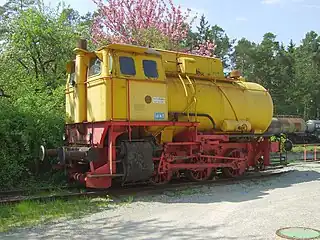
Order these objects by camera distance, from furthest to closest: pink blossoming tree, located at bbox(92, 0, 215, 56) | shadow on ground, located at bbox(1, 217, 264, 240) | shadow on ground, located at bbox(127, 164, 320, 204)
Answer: pink blossoming tree, located at bbox(92, 0, 215, 56), shadow on ground, located at bbox(127, 164, 320, 204), shadow on ground, located at bbox(1, 217, 264, 240)

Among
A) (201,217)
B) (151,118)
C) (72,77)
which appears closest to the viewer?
(201,217)

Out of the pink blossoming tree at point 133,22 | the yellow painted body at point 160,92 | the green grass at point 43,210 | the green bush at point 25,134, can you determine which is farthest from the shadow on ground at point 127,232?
the pink blossoming tree at point 133,22

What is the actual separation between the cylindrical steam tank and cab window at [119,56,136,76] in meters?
1.52

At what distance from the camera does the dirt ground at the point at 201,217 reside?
6.51 meters

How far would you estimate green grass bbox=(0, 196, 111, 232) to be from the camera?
24.3 ft

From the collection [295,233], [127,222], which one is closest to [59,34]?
[127,222]

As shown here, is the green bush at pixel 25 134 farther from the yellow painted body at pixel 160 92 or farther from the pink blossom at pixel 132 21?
the pink blossom at pixel 132 21

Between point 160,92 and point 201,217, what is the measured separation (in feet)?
13.1

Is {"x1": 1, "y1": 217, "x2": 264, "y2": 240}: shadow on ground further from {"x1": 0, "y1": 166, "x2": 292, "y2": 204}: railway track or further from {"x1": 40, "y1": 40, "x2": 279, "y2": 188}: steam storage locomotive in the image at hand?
{"x1": 40, "y1": 40, "x2": 279, "y2": 188}: steam storage locomotive

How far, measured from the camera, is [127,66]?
9.99 meters

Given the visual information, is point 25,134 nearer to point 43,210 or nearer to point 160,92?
point 43,210

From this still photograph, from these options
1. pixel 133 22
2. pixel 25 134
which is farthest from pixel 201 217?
pixel 133 22

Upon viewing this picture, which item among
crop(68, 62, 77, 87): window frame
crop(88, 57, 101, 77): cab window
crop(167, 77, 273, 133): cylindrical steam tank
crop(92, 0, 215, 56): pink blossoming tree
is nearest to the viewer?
crop(88, 57, 101, 77): cab window

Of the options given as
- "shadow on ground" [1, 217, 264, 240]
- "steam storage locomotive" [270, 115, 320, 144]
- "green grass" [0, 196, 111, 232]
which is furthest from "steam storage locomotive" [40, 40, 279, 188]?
"steam storage locomotive" [270, 115, 320, 144]
